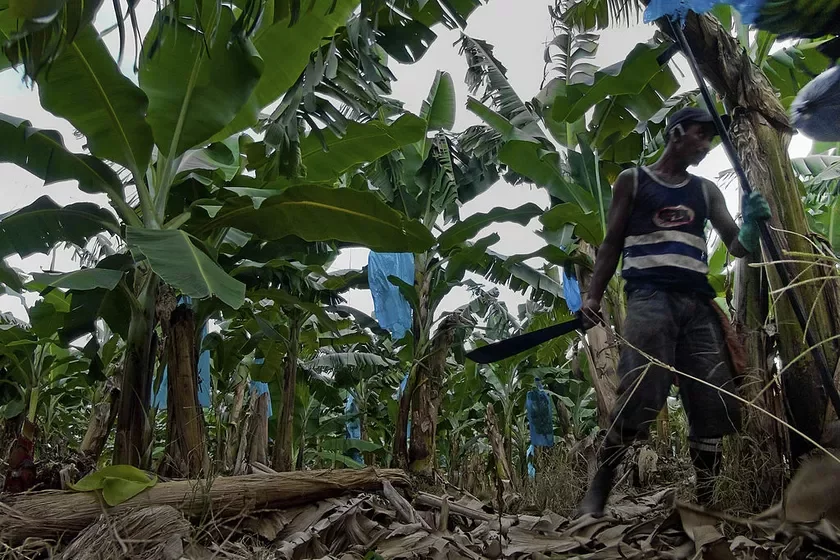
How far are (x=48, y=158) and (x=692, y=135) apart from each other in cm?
226

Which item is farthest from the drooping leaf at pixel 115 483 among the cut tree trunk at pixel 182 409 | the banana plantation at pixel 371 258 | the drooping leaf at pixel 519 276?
the drooping leaf at pixel 519 276

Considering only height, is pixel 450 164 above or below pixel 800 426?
above

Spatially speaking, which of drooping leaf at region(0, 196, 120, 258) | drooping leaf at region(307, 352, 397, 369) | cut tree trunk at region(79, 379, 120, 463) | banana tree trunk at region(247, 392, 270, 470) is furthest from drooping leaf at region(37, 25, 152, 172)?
drooping leaf at region(307, 352, 397, 369)

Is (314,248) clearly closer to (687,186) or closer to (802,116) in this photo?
(687,186)

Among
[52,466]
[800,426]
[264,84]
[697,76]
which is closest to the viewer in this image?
[800,426]

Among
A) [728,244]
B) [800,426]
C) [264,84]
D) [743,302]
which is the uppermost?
[264,84]

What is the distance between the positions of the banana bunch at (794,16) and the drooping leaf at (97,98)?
6.10 feet

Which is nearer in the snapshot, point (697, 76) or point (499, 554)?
point (499, 554)

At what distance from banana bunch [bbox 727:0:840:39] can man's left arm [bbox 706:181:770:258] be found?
0.45 m

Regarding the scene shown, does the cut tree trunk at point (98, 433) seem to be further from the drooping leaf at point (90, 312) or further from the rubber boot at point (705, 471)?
the rubber boot at point (705, 471)

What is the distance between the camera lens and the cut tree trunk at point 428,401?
3.14m

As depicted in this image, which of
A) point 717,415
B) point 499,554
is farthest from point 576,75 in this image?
point 499,554

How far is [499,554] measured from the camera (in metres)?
1.42

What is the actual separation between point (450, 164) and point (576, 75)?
885mm
